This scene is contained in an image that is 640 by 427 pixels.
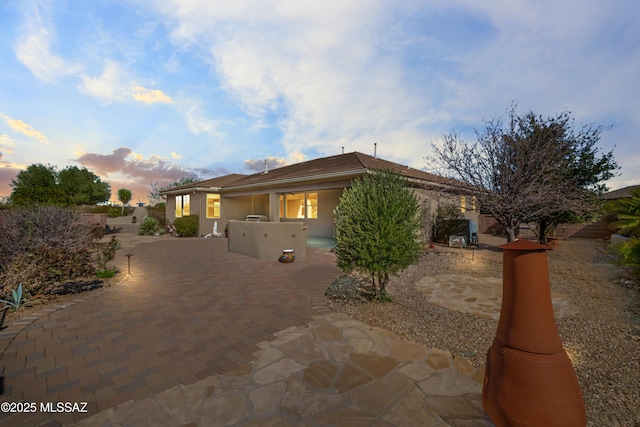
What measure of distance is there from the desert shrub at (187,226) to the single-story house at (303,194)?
0.44 m

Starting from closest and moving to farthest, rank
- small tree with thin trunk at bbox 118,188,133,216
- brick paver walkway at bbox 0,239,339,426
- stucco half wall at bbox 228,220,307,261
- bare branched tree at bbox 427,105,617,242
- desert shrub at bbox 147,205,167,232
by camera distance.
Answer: brick paver walkway at bbox 0,239,339,426 → bare branched tree at bbox 427,105,617,242 → stucco half wall at bbox 228,220,307,261 → desert shrub at bbox 147,205,167,232 → small tree with thin trunk at bbox 118,188,133,216

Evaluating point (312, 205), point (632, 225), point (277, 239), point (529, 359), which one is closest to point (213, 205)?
point (312, 205)

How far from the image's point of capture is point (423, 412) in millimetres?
2266

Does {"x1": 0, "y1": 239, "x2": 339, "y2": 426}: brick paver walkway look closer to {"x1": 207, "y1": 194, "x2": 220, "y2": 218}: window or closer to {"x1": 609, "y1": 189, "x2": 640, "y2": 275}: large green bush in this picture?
{"x1": 609, "y1": 189, "x2": 640, "y2": 275}: large green bush

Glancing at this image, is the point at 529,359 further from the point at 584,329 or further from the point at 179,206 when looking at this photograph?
the point at 179,206

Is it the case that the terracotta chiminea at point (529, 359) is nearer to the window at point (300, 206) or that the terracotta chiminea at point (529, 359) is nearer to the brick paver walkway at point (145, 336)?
the brick paver walkway at point (145, 336)

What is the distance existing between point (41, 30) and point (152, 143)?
7.85 meters

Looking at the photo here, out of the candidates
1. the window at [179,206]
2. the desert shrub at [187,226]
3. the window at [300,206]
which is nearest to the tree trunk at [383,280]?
the window at [300,206]

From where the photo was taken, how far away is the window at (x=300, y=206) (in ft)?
54.7

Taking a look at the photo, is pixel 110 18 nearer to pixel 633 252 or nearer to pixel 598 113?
pixel 633 252

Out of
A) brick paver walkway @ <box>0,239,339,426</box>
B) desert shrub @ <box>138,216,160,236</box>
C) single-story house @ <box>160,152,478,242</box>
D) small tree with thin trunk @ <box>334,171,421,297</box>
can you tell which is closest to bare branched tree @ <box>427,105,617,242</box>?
single-story house @ <box>160,152,478,242</box>

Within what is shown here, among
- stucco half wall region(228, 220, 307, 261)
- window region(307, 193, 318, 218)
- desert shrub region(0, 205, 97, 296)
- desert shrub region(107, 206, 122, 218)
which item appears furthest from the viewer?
desert shrub region(107, 206, 122, 218)

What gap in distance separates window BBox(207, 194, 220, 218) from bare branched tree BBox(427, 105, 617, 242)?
14.6 metres

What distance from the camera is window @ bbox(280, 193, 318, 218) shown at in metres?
16.7
